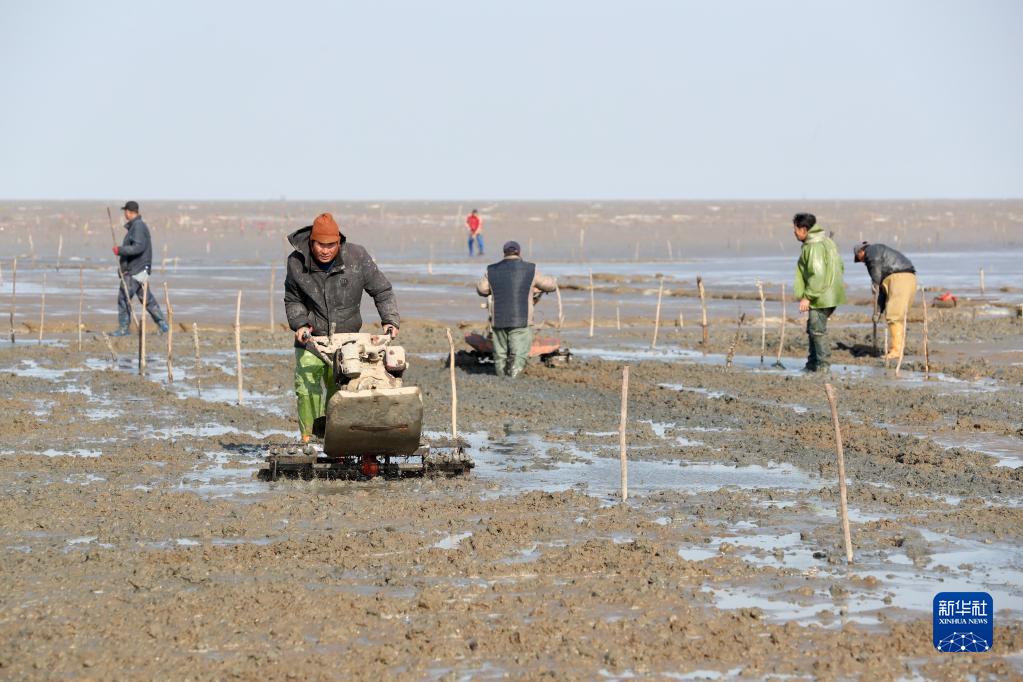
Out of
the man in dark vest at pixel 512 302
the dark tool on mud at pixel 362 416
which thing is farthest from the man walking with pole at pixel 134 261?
the dark tool on mud at pixel 362 416

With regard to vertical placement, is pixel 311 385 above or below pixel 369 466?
above

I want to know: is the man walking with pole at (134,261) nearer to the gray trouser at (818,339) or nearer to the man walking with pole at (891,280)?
the gray trouser at (818,339)

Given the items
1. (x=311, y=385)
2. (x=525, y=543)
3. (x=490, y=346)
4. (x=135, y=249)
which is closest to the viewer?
(x=525, y=543)

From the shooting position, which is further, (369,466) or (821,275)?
(821,275)

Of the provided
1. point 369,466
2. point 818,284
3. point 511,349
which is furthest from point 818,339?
point 369,466

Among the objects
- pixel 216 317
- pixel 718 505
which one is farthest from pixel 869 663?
pixel 216 317

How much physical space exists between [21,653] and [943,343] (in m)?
15.3

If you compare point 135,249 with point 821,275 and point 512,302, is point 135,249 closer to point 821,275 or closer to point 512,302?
point 512,302

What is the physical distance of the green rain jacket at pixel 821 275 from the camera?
15.6 metres

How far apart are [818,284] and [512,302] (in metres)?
3.28

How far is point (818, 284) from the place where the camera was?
15.6m

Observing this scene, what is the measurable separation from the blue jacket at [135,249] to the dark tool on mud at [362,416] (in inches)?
368

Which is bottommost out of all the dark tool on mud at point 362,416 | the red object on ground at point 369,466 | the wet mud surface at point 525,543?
the wet mud surface at point 525,543

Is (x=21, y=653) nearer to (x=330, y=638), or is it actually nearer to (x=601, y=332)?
(x=330, y=638)
